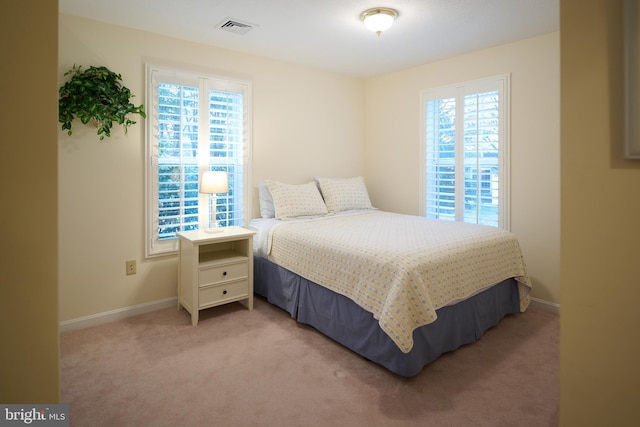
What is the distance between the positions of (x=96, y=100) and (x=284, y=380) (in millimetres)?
2359

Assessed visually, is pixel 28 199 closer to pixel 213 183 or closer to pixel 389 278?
pixel 389 278

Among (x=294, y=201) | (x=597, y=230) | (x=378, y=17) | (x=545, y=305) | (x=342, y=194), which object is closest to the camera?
(x=597, y=230)

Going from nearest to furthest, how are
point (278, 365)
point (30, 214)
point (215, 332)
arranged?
point (30, 214), point (278, 365), point (215, 332)

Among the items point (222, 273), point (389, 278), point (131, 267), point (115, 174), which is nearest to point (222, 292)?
point (222, 273)

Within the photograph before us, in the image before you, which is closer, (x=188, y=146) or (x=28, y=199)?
(x=28, y=199)

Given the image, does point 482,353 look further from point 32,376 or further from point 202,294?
point 32,376

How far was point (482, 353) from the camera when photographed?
238 cm

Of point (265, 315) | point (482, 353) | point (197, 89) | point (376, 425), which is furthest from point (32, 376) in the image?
point (197, 89)

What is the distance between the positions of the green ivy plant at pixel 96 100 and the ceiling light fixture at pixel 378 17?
1.89m

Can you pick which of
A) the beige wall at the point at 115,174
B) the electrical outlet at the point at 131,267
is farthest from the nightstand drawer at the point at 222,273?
the electrical outlet at the point at 131,267

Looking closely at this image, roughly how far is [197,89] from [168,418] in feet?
8.54

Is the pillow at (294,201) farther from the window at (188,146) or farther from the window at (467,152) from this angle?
the window at (467,152)

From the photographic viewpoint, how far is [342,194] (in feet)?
12.9

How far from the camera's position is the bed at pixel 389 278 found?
206cm
